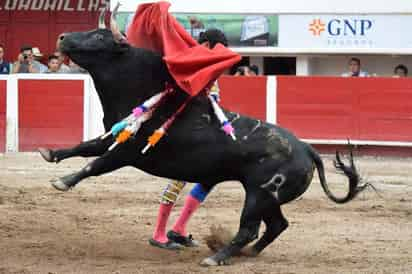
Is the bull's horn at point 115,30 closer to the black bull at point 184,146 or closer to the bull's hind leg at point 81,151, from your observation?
the black bull at point 184,146

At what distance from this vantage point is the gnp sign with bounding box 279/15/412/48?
15.4 metres

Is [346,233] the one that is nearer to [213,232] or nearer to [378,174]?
[213,232]

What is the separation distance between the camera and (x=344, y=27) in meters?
15.5

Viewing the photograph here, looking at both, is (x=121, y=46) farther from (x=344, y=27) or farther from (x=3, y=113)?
(x=344, y=27)

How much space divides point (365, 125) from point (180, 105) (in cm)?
668

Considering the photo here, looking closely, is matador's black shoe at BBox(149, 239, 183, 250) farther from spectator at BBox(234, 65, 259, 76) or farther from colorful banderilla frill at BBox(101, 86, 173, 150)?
spectator at BBox(234, 65, 259, 76)

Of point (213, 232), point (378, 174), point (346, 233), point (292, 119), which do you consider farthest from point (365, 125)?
point (213, 232)

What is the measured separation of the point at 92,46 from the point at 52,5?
469 inches

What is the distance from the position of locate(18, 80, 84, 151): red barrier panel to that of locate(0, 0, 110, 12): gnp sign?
5049mm

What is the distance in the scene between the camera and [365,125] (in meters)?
12.1

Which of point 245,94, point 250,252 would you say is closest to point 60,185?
point 250,252

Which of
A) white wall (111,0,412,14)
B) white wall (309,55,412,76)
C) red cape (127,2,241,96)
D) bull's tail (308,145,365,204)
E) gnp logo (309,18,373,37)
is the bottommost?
white wall (309,55,412,76)

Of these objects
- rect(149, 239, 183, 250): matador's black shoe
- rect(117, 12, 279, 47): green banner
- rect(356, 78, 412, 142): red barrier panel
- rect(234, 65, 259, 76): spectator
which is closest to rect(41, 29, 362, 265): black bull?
rect(149, 239, 183, 250): matador's black shoe

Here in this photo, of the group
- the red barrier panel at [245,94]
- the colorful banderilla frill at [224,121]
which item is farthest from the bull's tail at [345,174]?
the red barrier panel at [245,94]
